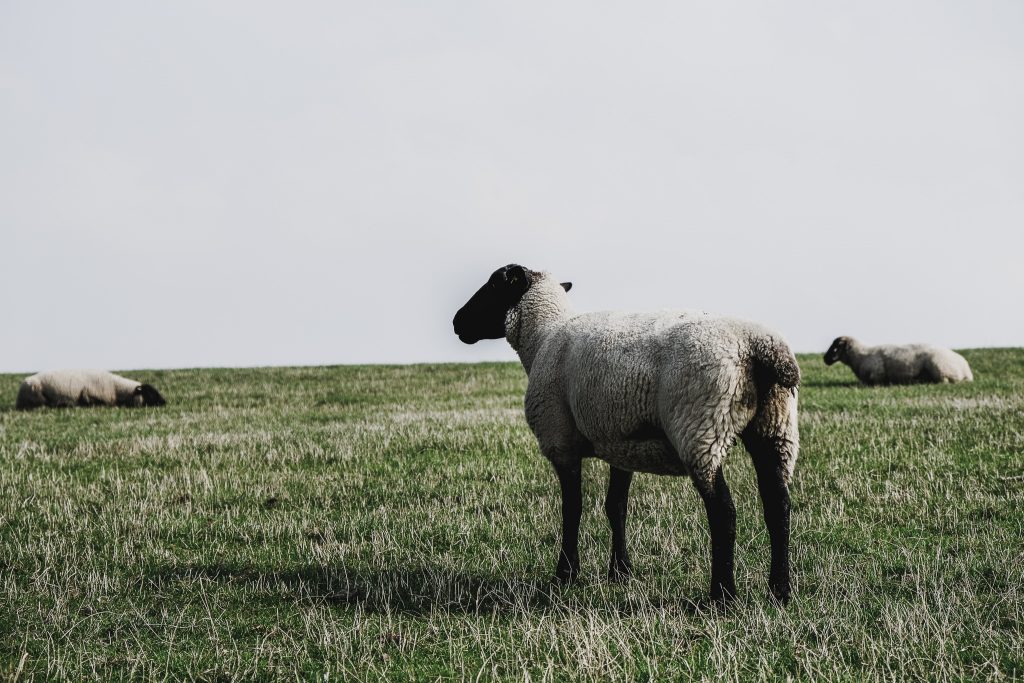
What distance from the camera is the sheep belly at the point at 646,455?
6.31 meters

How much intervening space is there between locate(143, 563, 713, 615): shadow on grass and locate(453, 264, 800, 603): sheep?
0.35 m

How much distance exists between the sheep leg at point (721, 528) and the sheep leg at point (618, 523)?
4.34ft

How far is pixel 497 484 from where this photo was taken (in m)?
11.2

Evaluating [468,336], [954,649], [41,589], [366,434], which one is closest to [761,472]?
[954,649]

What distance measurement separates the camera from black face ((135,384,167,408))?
998 inches

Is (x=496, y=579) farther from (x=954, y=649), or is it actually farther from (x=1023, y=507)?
(x=1023, y=507)

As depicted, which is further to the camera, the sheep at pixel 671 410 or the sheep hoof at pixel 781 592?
the sheep hoof at pixel 781 592

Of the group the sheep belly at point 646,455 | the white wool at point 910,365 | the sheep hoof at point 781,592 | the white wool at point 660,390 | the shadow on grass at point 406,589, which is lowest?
the shadow on grass at point 406,589

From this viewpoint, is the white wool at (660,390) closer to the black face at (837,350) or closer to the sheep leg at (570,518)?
the sheep leg at (570,518)

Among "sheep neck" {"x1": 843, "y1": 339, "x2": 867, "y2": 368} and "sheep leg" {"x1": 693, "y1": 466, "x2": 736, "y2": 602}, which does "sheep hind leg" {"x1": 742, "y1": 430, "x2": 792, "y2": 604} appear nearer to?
"sheep leg" {"x1": 693, "y1": 466, "x2": 736, "y2": 602}

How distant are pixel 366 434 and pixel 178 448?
122 inches

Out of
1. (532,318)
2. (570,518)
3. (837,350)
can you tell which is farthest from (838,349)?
(570,518)

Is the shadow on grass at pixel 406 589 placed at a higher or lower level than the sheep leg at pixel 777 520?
lower

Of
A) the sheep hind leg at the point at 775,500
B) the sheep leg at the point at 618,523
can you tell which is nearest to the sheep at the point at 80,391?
the sheep leg at the point at 618,523
